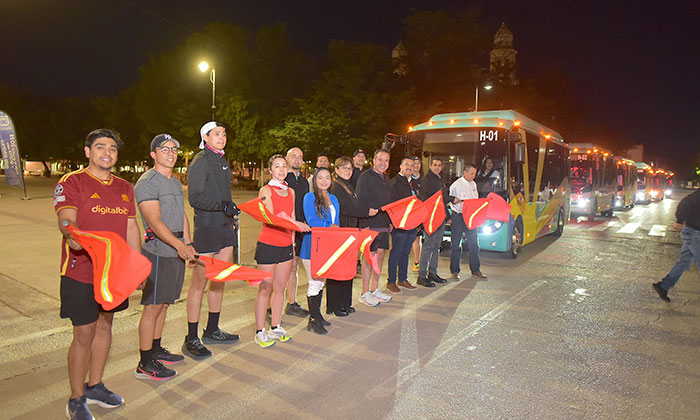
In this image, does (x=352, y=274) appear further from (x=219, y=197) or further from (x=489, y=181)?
(x=489, y=181)

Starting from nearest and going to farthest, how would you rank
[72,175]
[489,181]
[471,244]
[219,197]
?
[72,175], [219,197], [471,244], [489,181]

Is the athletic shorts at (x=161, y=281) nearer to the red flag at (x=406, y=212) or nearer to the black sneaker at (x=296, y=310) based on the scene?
the black sneaker at (x=296, y=310)

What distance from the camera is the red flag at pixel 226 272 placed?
4.26m

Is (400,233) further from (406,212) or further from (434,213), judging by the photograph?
(434,213)

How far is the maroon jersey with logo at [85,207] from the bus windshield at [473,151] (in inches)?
303

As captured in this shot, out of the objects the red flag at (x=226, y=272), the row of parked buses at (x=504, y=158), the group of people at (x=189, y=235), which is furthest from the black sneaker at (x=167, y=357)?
the row of parked buses at (x=504, y=158)

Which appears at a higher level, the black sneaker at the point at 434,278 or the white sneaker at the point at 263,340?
the black sneaker at the point at 434,278

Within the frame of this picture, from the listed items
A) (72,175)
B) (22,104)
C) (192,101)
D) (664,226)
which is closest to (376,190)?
(72,175)

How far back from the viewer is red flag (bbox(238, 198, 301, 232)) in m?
4.82

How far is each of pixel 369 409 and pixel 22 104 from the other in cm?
8024

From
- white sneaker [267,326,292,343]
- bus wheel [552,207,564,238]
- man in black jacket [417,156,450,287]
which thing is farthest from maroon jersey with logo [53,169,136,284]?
bus wheel [552,207,564,238]

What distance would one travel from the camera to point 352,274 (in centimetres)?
563

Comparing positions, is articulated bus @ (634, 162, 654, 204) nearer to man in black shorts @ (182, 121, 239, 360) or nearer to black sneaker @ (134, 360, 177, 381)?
man in black shorts @ (182, 121, 239, 360)

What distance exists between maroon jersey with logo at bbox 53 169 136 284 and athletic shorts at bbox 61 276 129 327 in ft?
0.14
